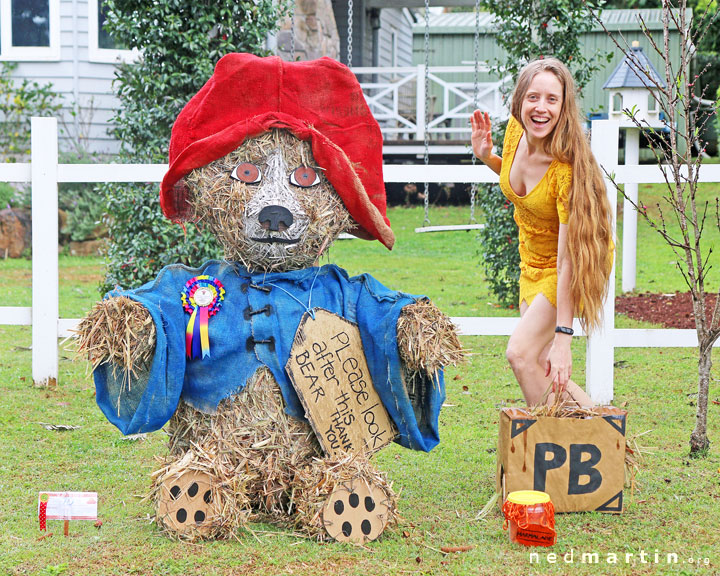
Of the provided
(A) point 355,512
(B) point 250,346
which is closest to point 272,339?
(B) point 250,346

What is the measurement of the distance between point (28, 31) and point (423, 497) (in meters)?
11.3

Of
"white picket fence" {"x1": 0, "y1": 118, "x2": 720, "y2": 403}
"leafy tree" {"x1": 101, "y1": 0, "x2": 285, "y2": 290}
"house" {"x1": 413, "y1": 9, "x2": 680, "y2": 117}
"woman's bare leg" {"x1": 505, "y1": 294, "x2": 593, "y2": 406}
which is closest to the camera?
"woman's bare leg" {"x1": 505, "y1": 294, "x2": 593, "y2": 406}

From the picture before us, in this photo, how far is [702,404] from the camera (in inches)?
158

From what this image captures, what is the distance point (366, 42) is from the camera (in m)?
17.7

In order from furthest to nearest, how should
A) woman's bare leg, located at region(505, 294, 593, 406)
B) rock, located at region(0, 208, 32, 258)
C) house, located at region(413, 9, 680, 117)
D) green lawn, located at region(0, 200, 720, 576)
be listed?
house, located at region(413, 9, 680, 117) < rock, located at region(0, 208, 32, 258) < woman's bare leg, located at region(505, 294, 593, 406) < green lawn, located at region(0, 200, 720, 576)

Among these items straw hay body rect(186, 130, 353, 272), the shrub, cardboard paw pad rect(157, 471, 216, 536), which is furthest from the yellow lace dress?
the shrub

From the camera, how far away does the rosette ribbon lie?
321 cm

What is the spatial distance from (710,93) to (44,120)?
1703 cm

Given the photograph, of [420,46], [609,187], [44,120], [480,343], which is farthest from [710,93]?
[44,120]

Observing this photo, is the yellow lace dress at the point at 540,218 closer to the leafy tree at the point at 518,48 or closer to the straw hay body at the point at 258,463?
the straw hay body at the point at 258,463

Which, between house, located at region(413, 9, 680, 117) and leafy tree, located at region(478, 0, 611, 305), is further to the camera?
A: house, located at region(413, 9, 680, 117)

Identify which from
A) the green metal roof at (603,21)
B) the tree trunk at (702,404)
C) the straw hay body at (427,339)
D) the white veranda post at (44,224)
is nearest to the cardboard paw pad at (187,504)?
the straw hay body at (427,339)

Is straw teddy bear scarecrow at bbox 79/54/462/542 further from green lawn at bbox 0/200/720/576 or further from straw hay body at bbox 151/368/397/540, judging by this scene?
green lawn at bbox 0/200/720/576

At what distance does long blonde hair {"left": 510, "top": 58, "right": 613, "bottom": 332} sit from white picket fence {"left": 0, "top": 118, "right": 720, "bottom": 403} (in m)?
1.49
